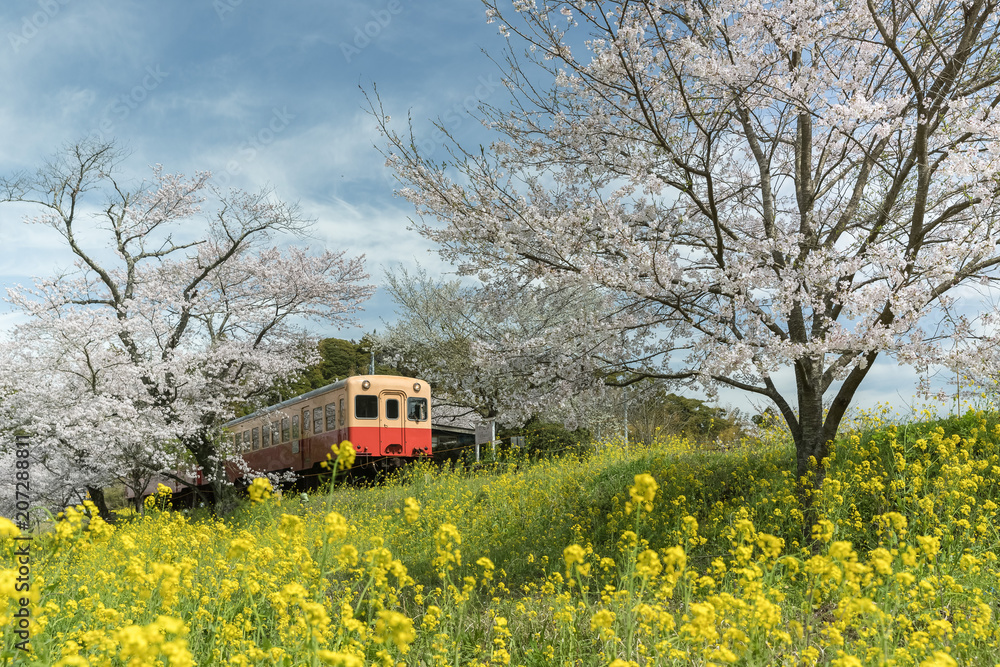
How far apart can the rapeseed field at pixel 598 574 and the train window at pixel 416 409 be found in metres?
6.30

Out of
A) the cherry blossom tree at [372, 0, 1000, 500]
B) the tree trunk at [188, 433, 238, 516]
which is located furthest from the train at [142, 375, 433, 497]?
the cherry blossom tree at [372, 0, 1000, 500]

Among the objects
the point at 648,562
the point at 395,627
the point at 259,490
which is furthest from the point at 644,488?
the point at 259,490

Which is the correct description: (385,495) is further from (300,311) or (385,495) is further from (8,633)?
(8,633)

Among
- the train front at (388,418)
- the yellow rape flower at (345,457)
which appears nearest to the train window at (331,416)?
the train front at (388,418)

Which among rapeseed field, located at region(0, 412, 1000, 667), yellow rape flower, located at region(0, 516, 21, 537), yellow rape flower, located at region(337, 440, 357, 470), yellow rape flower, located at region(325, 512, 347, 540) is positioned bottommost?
rapeseed field, located at region(0, 412, 1000, 667)

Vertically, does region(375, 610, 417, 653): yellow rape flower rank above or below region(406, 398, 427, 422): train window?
below

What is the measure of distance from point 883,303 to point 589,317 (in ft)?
7.67

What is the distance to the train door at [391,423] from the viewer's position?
15234 millimetres

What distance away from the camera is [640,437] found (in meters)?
16.6

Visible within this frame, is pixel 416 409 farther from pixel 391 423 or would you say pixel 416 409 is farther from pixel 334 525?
pixel 334 525

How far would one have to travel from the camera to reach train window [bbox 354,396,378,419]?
1481 centimetres

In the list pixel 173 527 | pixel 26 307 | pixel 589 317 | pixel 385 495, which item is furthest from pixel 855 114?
pixel 26 307

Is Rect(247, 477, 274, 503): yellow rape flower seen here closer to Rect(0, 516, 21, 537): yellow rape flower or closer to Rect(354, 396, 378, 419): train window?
Rect(0, 516, 21, 537): yellow rape flower

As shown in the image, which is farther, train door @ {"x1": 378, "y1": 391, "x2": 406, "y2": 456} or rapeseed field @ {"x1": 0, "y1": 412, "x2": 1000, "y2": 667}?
train door @ {"x1": 378, "y1": 391, "x2": 406, "y2": 456}
